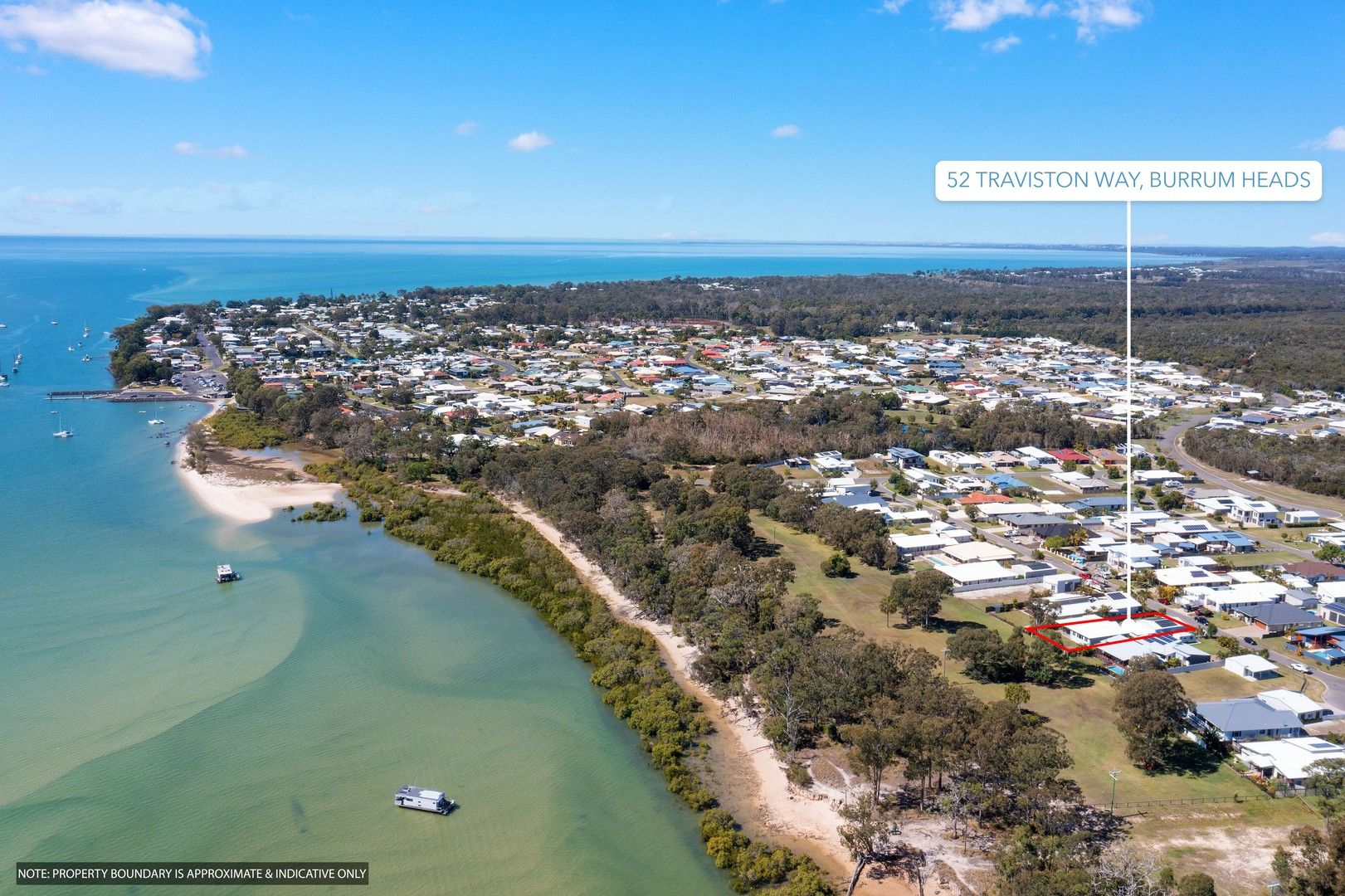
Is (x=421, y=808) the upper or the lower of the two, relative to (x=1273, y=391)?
lower

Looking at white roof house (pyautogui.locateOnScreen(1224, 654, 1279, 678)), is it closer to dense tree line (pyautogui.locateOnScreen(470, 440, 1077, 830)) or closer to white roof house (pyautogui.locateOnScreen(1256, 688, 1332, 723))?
white roof house (pyautogui.locateOnScreen(1256, 688, 1332, 723))

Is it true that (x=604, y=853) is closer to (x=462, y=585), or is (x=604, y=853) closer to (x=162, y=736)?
(x=162, y=736)

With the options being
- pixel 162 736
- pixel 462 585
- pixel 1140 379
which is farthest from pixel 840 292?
pixel 162 736

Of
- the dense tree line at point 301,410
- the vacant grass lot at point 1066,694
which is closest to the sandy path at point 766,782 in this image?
the vacant grass lot at point 1066,694

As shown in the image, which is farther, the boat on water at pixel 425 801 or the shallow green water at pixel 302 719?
the boat on water at pixel 425 801

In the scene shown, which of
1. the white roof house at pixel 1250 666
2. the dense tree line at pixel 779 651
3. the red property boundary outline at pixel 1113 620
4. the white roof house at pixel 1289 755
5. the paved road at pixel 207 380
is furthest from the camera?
the paved road at pixel 207 380

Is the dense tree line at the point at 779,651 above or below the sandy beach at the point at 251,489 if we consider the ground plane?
below

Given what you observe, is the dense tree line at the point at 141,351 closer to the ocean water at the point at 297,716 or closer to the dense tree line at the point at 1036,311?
the ocean water at the point at 297,716
